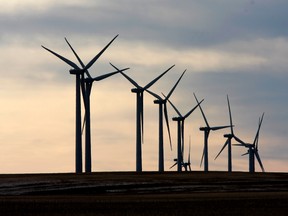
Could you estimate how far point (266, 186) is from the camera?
101812mm

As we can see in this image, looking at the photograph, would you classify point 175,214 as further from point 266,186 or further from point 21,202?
point 266,186

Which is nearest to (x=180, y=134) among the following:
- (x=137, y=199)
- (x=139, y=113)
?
(x=139, y=113)

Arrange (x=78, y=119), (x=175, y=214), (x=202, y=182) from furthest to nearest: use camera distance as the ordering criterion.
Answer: (x=78, y=119) < (x=202, y=182) < (x=175, y=214)

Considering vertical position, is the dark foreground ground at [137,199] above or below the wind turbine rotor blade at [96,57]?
below

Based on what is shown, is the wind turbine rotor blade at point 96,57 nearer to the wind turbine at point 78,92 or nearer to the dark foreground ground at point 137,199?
the wind turbine at point 78,92

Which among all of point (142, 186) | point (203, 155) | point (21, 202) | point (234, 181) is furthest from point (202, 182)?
point (203, 155)

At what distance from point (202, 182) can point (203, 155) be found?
68856mm

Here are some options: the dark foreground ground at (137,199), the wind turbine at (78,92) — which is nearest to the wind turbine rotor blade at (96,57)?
the wind turbine at (78,92)

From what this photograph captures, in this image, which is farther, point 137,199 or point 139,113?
point 139,113

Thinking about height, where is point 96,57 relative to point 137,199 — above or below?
above

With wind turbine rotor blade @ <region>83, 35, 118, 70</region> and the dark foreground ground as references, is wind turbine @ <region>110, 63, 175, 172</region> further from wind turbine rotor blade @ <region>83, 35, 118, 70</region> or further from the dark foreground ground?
the dark foreground ground

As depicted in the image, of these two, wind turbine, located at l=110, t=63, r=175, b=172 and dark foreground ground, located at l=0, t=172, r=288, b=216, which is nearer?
dark foreground ground, located at l=0, t=172, r=288, b=216

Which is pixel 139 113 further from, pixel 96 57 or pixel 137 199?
pixel 137 199

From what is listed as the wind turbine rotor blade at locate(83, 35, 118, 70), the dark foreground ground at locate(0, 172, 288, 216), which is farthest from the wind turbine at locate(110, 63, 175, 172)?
the dark foreground ground at locate(0, 172, 288, 216)
